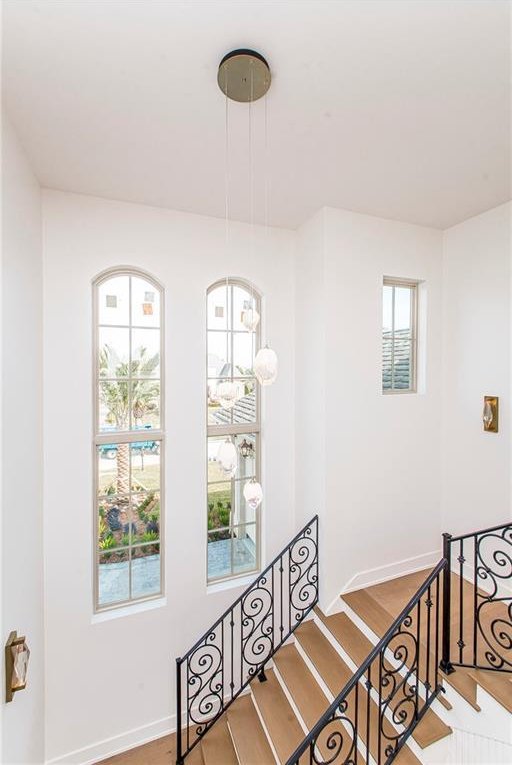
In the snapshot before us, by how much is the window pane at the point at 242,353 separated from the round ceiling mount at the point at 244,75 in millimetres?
1945

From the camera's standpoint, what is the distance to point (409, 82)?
1.76m

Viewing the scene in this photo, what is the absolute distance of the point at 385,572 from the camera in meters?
3.37

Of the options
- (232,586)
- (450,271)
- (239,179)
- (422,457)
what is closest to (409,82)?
(239,179)

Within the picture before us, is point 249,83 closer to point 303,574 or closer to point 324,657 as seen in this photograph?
point 303,574

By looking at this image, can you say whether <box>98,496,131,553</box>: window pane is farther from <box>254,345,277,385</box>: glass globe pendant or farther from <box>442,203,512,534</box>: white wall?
<box>442,203,512,534</box>: white wall

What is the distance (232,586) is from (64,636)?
1401 mm

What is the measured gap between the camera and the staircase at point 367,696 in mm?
2041

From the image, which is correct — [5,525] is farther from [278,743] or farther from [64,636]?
[278,743]

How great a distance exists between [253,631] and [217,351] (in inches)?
102

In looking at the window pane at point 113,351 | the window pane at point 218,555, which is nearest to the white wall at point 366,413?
the window pane at point 218,555

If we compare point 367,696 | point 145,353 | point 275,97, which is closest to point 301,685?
point 367,696

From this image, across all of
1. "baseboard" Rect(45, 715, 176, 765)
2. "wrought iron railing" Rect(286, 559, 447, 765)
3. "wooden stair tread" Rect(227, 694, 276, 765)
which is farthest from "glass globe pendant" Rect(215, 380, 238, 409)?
"baseboard" Rect(45, 715, 176, 765)

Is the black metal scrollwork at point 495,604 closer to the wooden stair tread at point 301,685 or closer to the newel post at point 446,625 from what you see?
the newel post at point 446,625

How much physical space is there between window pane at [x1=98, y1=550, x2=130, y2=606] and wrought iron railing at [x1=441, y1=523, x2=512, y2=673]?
2497mm
